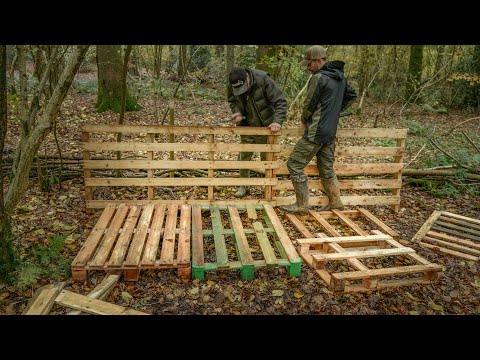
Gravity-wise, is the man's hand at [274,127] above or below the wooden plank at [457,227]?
above

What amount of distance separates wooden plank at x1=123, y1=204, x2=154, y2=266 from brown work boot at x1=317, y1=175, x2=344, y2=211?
2.77 m

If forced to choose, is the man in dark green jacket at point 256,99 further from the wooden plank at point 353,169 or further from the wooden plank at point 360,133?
the wooden plank at point 353,169

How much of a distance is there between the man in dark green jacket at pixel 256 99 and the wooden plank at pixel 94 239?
2.39 meters

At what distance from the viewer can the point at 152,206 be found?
5391 millimetres

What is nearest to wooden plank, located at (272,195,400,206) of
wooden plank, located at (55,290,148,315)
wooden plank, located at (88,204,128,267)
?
wooden plank, located at (88,204,128,267)

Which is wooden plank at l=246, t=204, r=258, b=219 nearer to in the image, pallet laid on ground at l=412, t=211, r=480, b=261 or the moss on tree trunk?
pallet laid on ground at l=412, t=211, r=480, b=261

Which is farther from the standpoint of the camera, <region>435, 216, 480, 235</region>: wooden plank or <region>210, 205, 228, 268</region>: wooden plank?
<region>435, 216, 480, 235</region>: wooden plank

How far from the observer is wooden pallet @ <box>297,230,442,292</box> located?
13.0 feet

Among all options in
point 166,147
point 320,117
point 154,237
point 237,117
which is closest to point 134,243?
point 154,237

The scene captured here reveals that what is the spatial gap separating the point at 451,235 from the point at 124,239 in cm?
478

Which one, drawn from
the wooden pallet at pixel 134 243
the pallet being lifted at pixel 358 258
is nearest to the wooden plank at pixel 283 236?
the pallet being lifted at pixel 358 258

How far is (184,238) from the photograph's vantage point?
4.52m

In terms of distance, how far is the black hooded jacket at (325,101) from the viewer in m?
4.96
